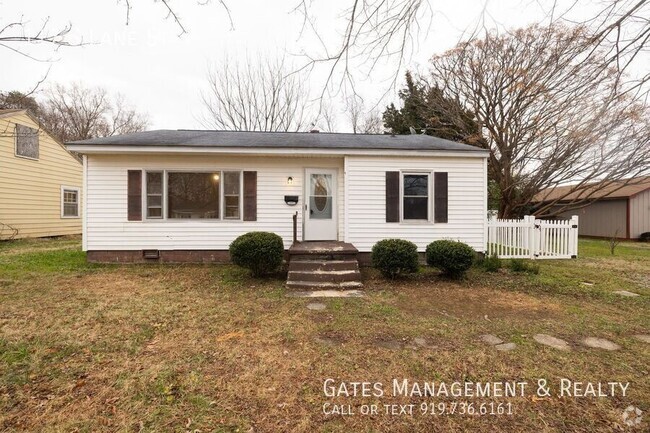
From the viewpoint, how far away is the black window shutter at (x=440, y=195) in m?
7.63

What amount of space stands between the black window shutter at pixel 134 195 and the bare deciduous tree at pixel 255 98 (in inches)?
443

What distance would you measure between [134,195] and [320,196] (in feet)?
15.1

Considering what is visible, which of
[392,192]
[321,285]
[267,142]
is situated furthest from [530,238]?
[267,142]

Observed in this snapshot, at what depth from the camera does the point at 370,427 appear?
2113 millimetres

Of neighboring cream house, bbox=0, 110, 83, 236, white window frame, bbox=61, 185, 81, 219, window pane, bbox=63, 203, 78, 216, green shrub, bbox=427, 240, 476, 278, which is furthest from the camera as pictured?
window pane, bbox=63, 203, 78, 216

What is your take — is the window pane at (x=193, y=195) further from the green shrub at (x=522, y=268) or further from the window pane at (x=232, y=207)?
Answer: the green shrub at (x=522, y=268)

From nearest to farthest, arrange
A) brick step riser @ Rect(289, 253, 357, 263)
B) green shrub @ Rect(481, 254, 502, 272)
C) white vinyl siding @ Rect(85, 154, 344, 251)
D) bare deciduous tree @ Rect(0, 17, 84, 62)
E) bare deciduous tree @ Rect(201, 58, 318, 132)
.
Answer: bare deciduous tree @ Rect(0, 17, 84, 62)
brick step riser @ Rect(289, 253, 357, 263)
green shrub @ Rect(481, 254, 502, 272)
white vinyl siding @ Rect(85, 154, 344, 251)
bare deciduous tree @ Rect(201, 58, 318, 132)

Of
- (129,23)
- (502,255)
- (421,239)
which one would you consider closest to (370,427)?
(129,23)

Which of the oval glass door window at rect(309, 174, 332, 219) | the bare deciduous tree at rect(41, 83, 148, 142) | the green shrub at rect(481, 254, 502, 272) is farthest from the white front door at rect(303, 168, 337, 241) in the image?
the bare deciduous tree at rect(41, 83, 148, 142)

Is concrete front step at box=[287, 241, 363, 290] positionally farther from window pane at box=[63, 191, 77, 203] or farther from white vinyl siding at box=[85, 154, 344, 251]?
window pane at box=[63, 191, 77, 203]

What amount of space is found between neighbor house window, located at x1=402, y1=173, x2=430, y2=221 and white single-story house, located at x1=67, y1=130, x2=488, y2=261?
3 cm

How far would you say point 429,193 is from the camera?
7672 mm

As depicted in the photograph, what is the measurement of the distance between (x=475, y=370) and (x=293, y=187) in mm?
5881

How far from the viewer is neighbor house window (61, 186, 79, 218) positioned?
1370 centimetres
